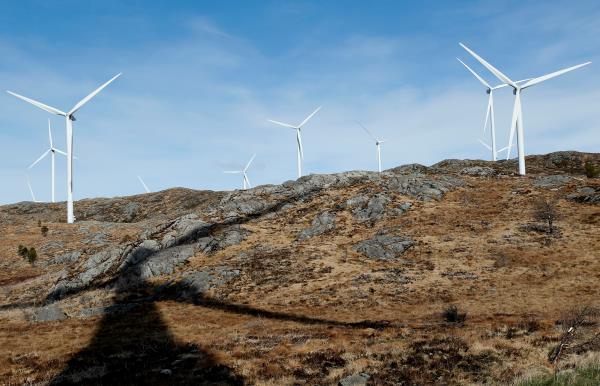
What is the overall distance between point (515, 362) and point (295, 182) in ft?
234

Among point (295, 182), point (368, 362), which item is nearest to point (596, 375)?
point (368, 362)

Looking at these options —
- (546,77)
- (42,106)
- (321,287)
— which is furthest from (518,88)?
(42,106)

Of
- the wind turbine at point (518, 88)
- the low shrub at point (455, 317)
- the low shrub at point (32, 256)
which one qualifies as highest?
the wind turbine at point (518, 88)

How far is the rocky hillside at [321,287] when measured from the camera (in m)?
24.6

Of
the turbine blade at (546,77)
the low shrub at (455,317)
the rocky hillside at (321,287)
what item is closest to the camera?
the rocky hillside at (321,287)

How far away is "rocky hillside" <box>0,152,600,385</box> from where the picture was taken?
24.6 m

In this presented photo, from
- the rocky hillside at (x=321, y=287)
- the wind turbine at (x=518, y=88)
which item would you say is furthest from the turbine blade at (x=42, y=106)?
the wind turbine at (x=518, y=88)

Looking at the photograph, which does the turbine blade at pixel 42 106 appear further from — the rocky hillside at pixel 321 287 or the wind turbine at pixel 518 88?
the wind turbine at pixel 518 88

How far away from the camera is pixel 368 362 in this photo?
77.2 feet

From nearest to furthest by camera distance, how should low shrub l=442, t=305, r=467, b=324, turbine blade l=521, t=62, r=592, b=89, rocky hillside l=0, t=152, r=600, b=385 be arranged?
rocky hillside l=0, t=152, r=600, b=385 → low shrub l=442, t=305, r=467, b=324 → turbine blade l=521, t=62, r=592, b=89

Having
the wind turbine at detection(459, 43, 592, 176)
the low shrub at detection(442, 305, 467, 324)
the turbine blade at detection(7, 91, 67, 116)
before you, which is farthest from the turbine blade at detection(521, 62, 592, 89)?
the turbine blade at detection(7, 91, 67, 116)

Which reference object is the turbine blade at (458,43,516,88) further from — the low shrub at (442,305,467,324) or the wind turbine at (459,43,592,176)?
the low shrub at (442,305,467,324)

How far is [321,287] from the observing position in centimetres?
4919

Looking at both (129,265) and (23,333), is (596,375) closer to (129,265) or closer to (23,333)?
(23,333)
